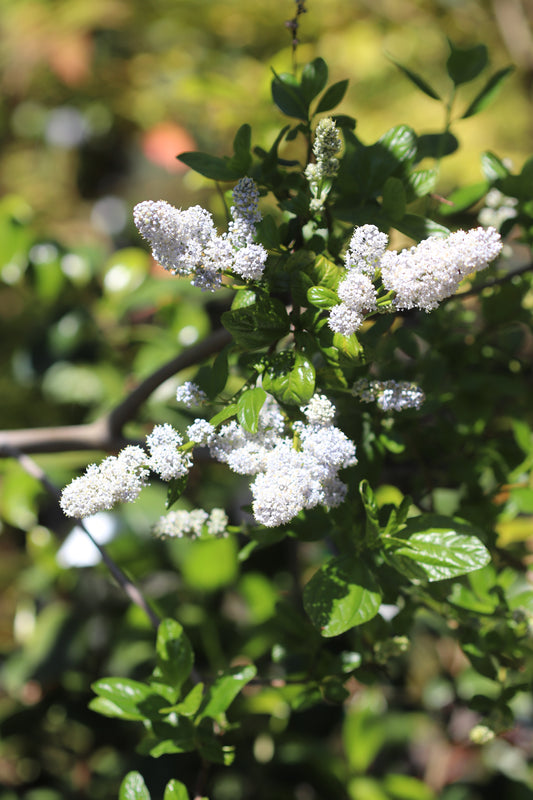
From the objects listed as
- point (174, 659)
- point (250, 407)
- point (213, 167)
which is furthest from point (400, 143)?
point (174, 659)

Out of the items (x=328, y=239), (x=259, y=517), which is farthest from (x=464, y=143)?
(x=259, y=517)

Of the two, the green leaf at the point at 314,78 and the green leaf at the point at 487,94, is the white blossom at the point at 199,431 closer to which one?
the green leaf at the point at 314,78

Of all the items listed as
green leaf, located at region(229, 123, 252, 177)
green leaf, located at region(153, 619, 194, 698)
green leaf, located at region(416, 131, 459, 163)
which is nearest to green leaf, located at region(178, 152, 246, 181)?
green leaf, located at region(229, 123, 252, 177)

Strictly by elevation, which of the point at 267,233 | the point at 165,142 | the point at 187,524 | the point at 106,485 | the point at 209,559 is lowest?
the point at 209,559

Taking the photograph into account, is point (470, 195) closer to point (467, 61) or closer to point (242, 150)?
point (467, 61)

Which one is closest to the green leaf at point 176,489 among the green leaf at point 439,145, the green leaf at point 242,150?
the green leaf at point 242,150

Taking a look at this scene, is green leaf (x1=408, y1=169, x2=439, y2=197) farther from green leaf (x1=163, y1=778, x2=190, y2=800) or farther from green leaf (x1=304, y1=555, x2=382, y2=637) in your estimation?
green leaf (x1=163, y1=778, x2=190, y2=800)

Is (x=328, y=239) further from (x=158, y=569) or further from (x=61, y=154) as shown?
(x=61, y=154)
